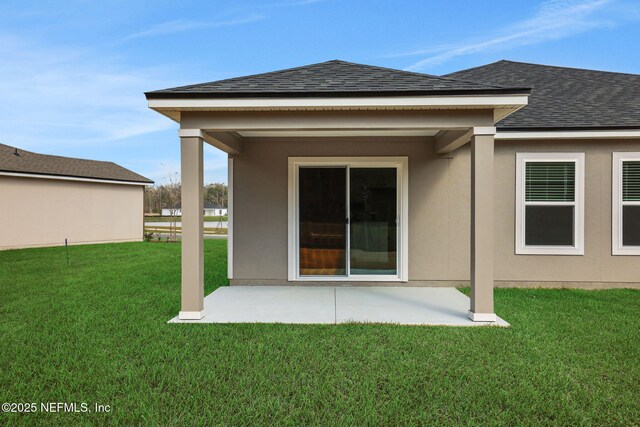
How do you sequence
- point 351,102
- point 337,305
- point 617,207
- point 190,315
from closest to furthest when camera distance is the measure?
point 351,102 < point 190,315 < point 337,305 < point 617,207

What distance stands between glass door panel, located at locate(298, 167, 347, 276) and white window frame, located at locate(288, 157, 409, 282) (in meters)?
0.10

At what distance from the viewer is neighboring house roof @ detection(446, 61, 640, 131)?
694 cm

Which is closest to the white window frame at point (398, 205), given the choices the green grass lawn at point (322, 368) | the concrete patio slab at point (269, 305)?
the concrete patio slab at point (269, 305)

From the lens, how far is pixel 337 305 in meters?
5.77

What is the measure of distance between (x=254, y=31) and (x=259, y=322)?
14.1 metres

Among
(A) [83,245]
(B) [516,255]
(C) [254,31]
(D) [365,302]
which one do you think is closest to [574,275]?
(B) [516,255]

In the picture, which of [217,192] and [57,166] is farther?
[217,192]

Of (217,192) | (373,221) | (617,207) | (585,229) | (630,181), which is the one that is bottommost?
(585,229)

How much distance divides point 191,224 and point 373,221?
3.63 metres

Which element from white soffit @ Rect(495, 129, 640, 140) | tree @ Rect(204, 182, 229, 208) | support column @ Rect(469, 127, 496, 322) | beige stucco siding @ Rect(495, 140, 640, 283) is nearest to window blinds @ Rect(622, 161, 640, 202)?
beige stucco siding @ Rect(495, 140, 640, 283)

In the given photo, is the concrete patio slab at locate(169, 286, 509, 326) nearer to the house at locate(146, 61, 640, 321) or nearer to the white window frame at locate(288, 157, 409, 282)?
the white window frame at locate(288, 157, 409, 282)

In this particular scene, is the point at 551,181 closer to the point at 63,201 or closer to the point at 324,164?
the point at 324,164

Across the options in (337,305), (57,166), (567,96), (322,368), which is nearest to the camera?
(322,368)

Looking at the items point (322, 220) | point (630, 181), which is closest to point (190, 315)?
point (322, 220)
